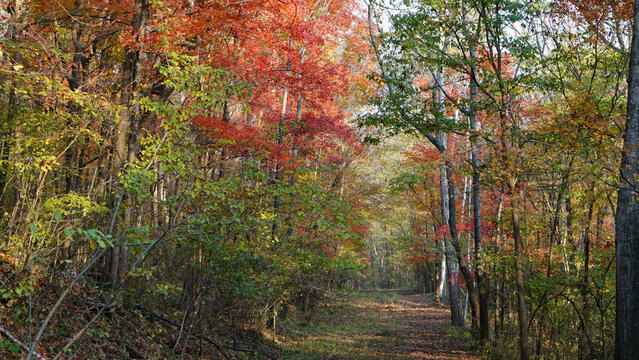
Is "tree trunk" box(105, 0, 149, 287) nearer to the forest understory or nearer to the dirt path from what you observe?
the forest understory

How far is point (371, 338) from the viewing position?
15.2 m

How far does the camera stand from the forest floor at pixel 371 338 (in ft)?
38.7

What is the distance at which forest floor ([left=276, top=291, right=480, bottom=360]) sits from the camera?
38.7 feet

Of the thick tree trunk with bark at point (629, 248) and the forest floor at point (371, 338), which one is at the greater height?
the thick tree trunk with bark at point (629, 248)

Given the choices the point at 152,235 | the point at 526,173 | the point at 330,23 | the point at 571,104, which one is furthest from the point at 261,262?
the point at 330,23

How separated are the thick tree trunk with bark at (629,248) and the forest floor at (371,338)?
508 centimetres

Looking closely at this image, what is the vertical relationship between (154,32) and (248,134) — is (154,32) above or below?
above

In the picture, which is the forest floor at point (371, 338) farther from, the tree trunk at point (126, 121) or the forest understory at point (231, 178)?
the tree trunk at point (126, 121)

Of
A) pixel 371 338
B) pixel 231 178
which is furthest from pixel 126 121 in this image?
pixel 371 338

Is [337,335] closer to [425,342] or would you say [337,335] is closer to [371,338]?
[371,338]

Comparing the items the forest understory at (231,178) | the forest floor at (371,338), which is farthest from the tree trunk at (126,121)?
the forest floor at (371,338)

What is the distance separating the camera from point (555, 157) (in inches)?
334

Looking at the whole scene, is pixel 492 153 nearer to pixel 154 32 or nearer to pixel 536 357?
pixel 536 357

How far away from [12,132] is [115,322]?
11.9ft
